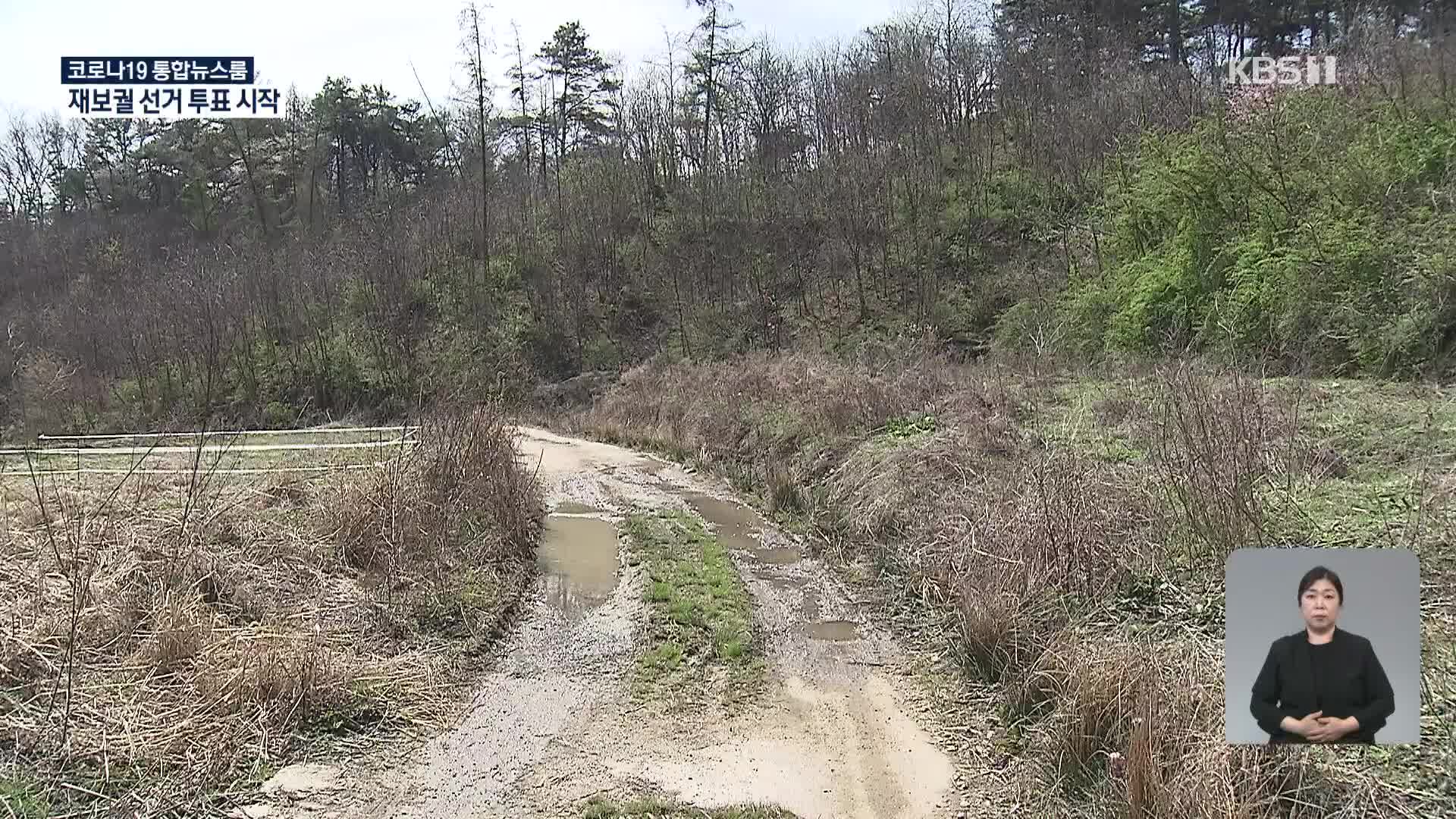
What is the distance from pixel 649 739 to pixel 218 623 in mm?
2834

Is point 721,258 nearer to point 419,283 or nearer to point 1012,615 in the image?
point 419,283

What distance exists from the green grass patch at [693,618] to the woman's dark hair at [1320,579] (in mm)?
4104

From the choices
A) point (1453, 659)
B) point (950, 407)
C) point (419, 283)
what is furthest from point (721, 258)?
point (1453, 659)

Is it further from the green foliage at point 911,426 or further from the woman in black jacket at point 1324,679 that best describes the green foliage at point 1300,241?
the woman in black jacket at point 1324,679

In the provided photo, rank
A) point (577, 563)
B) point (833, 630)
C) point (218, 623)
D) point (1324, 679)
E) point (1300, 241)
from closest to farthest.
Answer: point (1324, 679) < point (218, 623) < point (833, 630) < point (577, 563) < point (1300, 241)

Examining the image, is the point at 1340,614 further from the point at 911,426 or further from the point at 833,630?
the point at 911,426

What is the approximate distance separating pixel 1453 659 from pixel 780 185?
98.0 ft

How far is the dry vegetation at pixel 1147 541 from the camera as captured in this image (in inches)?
118

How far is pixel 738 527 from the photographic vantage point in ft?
32.4

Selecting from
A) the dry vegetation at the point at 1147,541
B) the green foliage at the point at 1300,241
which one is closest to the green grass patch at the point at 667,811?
the dry vegetation at the point at 1147,541

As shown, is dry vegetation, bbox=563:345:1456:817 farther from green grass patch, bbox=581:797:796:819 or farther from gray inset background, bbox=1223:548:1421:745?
gray inset background, bbox=1223:548:1421:745

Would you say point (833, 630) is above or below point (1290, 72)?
below

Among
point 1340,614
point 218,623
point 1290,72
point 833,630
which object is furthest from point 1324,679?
point 1290,72

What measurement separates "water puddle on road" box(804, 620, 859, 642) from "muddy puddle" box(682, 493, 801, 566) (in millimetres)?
1703
